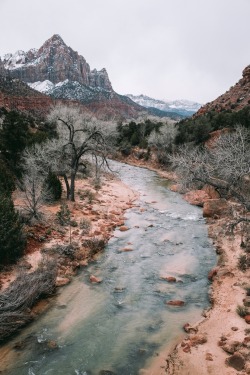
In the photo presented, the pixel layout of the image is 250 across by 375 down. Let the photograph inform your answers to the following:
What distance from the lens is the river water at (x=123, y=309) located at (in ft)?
33.8

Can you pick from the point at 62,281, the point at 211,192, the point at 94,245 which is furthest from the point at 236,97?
the point at 62,281

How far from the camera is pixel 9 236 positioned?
49.9 feet

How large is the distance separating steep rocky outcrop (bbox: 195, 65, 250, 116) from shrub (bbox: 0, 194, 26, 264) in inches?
2151

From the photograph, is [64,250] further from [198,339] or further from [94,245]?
[198,339]

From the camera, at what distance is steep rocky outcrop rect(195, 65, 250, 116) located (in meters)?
63.7

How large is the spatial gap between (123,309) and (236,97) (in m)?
65.5

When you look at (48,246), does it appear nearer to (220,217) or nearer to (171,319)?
(171,319)

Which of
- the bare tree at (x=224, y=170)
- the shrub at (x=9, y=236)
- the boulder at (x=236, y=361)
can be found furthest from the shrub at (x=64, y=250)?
the boulder at (x=236, y=361)

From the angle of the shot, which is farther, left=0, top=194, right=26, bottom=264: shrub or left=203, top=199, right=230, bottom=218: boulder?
left=203, top=199, right=230, bottom=218: boulder

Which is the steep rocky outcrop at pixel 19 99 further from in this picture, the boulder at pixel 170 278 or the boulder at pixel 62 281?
the boulder at pixel 170 278

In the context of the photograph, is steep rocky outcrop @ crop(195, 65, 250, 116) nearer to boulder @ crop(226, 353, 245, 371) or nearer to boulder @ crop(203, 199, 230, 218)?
boulder @ crop(203, 199, 230, 218)

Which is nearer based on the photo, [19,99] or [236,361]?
[236,361]

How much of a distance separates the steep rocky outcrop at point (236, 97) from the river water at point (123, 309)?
47.9m

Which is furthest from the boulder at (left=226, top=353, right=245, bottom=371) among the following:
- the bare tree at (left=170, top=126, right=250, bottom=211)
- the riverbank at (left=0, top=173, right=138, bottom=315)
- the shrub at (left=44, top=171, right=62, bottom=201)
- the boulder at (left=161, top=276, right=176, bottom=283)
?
the shrub at (left=44, top=171, right=62, bottom=201)
